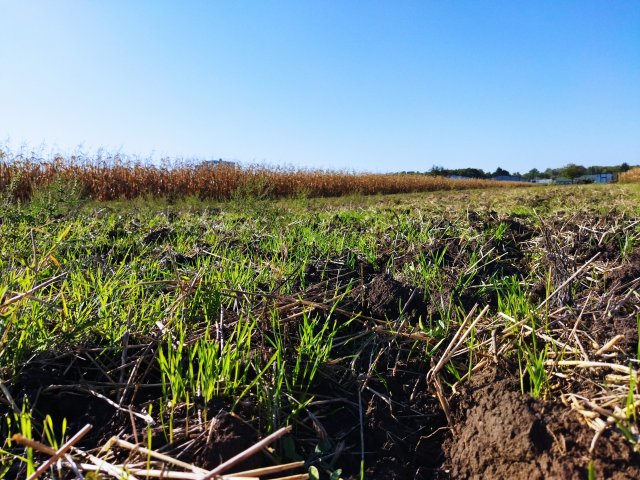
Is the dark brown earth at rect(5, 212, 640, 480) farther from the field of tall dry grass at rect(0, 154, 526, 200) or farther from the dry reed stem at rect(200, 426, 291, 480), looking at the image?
the field of tall dry grass at rect(0, 154, 526, 200)

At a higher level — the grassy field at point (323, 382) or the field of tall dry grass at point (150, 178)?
the field of tall dry grass at point (150, 178)

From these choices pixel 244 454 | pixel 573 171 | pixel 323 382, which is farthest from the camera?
pixel 573 171

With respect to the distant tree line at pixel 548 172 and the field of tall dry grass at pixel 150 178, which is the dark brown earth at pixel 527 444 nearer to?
the field of tall dry grass at pixel 150 178

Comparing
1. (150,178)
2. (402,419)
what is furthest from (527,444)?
(150,178)

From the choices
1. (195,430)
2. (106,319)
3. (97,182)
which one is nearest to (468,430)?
(195,430)

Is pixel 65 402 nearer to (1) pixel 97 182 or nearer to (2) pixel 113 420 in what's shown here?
(2) pixel 113 420

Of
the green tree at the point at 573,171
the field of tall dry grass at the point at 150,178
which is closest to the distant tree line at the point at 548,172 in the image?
the green tree at the point at 573,171

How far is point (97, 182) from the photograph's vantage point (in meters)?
18.3

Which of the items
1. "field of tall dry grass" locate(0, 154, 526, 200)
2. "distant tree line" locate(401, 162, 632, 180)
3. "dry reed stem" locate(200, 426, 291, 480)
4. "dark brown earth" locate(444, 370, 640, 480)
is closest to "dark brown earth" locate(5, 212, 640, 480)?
"dark brown earth" locate(444, 370, 640, 480)

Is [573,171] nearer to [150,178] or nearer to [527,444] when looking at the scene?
[150,178]

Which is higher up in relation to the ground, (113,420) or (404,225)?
(404,225)

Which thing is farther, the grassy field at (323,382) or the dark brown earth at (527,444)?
the grassy field at (323,382)

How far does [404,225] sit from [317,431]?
339 centimetres

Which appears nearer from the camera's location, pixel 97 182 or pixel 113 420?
pixel 113 420
